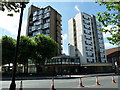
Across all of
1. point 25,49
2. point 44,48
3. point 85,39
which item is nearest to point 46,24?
point 85,39

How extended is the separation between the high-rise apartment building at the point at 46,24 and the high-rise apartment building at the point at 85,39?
6738 millimetres

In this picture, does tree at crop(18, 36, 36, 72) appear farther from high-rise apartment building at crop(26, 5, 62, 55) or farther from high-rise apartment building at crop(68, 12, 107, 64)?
high-rise apartment building at crop(68, 12, 107, 64)

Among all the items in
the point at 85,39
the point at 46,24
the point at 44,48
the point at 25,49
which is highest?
the point at 46,24

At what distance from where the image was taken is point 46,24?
5681cm

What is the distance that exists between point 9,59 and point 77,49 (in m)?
33.8

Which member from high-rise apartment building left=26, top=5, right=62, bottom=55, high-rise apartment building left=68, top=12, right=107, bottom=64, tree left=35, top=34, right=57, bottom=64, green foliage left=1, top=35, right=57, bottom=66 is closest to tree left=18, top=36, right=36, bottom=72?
green foliage left=1, top=35, right=57, bottom=66

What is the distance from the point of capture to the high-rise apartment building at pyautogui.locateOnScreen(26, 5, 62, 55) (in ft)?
186

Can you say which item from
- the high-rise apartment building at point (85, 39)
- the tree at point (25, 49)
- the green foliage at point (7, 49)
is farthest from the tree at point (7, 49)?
the high-rise apartment building at point (85, 39)

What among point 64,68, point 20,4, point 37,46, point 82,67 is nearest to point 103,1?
point 20,4

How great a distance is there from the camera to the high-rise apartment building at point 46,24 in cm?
5663

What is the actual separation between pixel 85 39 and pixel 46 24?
19176 millimetres

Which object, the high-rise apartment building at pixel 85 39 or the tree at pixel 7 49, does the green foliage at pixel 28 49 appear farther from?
the high-rise apartment building at pixel 85 39

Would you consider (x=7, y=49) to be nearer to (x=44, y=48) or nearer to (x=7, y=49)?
(x=7, y=49)

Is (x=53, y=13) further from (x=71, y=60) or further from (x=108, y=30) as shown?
(x=108, y=30)
